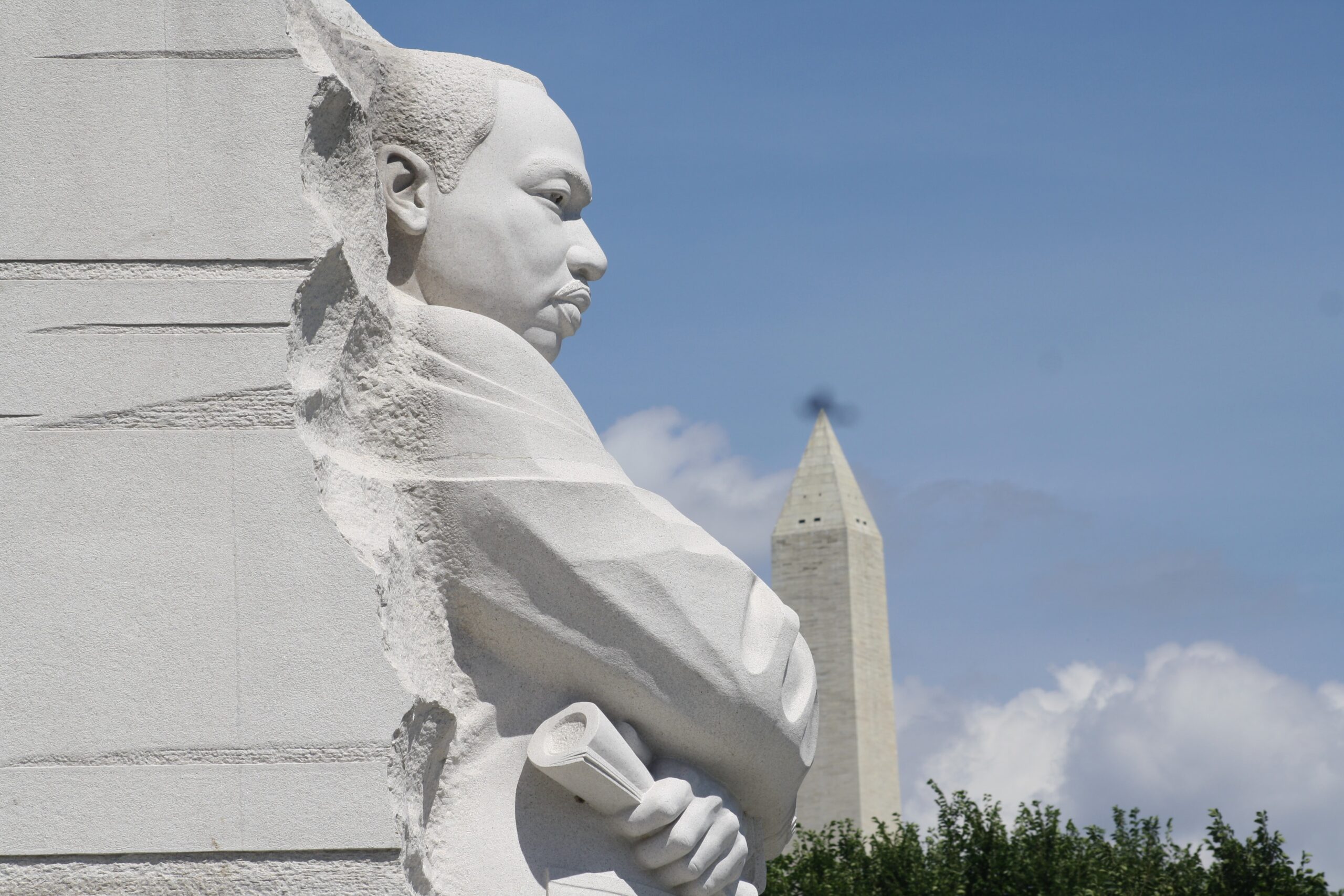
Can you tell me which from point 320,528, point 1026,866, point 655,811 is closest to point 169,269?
point 320,528

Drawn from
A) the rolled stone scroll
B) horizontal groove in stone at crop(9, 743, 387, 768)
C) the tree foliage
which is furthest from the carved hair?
the tree foliage

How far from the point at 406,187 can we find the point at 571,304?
577 millimetres

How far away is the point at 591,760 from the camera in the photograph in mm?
4324

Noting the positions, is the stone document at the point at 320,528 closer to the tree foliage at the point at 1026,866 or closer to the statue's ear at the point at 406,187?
the statue's ear at the point at 406,187

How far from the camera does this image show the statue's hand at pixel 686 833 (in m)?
4.45

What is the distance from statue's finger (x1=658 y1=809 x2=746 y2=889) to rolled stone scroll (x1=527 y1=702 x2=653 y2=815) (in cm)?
22

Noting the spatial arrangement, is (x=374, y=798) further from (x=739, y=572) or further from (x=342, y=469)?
(x=739, y=572)

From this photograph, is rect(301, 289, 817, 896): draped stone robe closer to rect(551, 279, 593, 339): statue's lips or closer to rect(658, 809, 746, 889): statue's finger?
rect(658, 809, 746, 889): statue's finger

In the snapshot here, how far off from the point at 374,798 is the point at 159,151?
1.63 metres

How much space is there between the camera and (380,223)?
464cm

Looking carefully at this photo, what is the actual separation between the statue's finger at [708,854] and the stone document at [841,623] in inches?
1282

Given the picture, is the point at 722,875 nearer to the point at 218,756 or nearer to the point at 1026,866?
the point at 218,756

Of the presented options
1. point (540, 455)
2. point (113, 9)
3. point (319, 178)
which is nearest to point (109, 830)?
point (540, 455)

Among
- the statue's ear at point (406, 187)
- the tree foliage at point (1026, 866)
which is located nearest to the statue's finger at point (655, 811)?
the statue's ear at point (406, 187)
